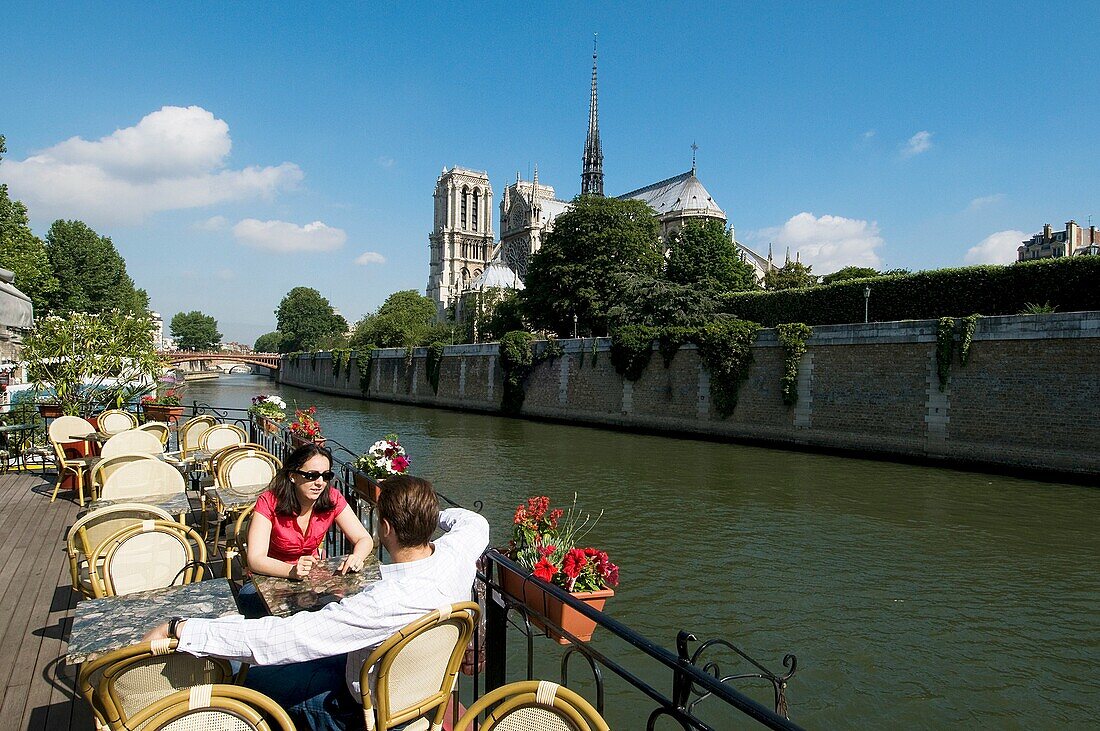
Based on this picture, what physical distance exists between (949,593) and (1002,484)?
8.37 metres

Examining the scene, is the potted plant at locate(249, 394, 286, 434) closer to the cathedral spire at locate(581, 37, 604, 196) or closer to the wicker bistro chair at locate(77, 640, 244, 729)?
the wicker bistro chair at locate(77, 640, 244, 729)

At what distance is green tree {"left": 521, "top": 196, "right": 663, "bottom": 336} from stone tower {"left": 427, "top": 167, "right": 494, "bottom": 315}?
50843mm

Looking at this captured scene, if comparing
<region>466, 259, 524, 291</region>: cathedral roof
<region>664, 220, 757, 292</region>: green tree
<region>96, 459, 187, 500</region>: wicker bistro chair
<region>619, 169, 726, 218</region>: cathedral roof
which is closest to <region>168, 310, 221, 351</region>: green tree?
<region>466, 259, 524, 291</region>: cathedral roof

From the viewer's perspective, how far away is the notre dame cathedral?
6756 centimetres

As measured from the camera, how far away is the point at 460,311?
7731 cm

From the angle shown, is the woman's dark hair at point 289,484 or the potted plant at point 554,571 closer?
the potted plant at point 554,571

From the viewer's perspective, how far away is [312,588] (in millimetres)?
3256

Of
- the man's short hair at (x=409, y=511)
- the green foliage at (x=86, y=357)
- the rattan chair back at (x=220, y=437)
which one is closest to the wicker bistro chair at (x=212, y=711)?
the man's short hair at (x=409, y=511)

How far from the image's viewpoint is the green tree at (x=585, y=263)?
37531mm

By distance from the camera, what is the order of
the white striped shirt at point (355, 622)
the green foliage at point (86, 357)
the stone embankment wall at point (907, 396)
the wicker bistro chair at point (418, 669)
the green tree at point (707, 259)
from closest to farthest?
1. the white striped shirt at point (355, 622)
2. the wicker bistro chair at point (418, 669)
3. the green foliage at point (86, 357)
4. the stone embankment wall at point (907, 396)
5. the green tree at point (707, 259)

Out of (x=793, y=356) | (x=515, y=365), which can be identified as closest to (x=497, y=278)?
(x=515, y=365)

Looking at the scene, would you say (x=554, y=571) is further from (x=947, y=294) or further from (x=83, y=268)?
(x=83, y=268)

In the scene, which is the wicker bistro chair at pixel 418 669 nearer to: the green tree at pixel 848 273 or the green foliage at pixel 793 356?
the green foliage at pixel 793 356

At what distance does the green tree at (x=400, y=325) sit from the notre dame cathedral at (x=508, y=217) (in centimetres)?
630
